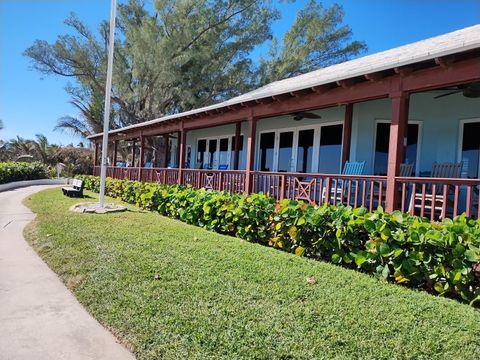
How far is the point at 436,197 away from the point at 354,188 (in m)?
2.06

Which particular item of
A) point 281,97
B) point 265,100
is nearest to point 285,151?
point 265,100

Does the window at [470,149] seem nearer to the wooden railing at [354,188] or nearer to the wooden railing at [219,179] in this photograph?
the wooden railing at [354,188]

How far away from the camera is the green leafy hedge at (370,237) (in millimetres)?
4027

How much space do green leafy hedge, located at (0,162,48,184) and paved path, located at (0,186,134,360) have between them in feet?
56.5

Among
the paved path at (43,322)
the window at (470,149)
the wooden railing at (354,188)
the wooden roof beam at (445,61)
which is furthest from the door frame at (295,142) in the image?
the paved path at (43,322)

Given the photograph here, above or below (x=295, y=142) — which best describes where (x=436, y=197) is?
below

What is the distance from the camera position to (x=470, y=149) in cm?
832

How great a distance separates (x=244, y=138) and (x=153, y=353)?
36.7 feet

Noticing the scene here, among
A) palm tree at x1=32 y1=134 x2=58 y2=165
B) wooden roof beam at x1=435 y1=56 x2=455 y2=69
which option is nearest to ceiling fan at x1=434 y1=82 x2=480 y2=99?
wooden roof beam at x1=435 y1=56 x2=455 y2=69

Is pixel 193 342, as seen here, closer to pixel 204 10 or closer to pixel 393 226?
pixel 393 226

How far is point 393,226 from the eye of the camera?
4.70 m

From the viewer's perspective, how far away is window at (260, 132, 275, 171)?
1259 centimetres

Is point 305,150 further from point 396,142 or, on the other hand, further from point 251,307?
point 251,307

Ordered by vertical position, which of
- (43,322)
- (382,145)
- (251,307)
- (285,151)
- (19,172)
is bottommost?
(43,322)
